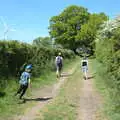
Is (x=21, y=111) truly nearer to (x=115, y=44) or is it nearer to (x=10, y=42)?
(x=115, y=44)

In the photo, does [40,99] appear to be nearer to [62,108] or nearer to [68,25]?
[62,108]

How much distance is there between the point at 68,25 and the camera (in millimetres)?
88125

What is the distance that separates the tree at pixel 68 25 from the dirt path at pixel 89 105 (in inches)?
2628

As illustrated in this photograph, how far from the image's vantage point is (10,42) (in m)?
21.3

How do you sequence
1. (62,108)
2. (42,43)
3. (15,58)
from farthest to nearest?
(42,43) → (15,58) → (62,108)

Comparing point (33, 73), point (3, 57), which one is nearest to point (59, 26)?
point (33, 73)

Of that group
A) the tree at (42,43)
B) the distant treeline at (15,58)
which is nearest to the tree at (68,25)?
the tree at (42,43)

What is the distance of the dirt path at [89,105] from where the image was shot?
12.8m

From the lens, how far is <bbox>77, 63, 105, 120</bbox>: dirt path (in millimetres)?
12781

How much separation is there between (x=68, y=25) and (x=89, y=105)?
2905 inches

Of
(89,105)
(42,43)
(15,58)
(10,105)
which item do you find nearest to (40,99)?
(10,105)

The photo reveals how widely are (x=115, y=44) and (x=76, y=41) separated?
67.1 metres

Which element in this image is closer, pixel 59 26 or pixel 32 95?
pixel 32 95

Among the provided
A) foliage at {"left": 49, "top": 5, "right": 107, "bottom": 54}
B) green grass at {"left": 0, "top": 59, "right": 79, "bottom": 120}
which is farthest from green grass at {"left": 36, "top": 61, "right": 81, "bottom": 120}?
foliage at {"left": 49, "top": 5, "right": 107, "bottom": 54}
